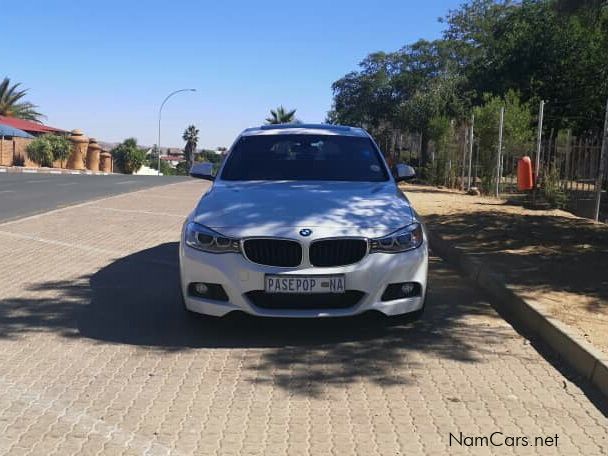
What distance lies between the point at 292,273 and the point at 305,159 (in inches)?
83.3

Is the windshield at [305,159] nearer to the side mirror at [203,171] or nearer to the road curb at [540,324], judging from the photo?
the side mirror at [203,171]

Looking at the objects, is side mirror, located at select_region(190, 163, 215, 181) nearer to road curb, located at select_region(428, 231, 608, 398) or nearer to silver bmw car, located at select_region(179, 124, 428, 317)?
silver bmw car, located at select_region(179, 124, 428, 317)

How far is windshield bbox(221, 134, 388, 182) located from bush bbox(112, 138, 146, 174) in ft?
181

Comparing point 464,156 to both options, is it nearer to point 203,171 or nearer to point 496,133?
point 496,133

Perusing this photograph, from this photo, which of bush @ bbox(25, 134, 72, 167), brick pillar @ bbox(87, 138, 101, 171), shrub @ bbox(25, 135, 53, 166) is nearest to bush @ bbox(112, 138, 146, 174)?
brick pillar @ bbox(87, 138, 101, 171)

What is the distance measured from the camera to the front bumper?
16.3 ft

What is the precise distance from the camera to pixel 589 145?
15672 millimetres

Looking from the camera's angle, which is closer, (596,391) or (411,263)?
(596,391)

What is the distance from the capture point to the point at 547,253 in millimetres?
8508

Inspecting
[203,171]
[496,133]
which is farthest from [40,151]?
[203,171]

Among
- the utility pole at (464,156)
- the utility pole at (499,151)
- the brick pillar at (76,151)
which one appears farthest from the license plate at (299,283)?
the brick pillar at (76,151)

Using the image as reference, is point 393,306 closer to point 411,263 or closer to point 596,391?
point 411,263

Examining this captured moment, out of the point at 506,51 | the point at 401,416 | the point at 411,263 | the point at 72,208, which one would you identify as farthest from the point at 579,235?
the point at 506,51

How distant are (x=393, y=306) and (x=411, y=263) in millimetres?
350
